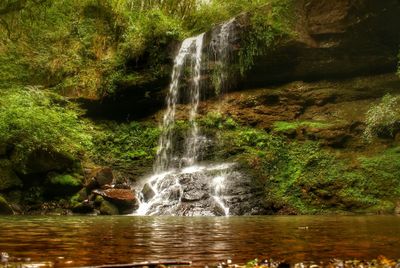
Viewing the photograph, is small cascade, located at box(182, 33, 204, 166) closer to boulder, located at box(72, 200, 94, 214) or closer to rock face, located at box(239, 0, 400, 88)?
rock face, located at box(239, 0, 400, 88)

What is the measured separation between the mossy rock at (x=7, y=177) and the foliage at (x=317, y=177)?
8020mm

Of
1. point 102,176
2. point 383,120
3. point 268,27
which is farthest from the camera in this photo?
point 268,27

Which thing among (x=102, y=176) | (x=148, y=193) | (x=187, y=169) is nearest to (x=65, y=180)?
(x=102, y=176)

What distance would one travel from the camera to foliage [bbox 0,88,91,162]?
13.1m

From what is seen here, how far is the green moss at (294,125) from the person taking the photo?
18228 mm

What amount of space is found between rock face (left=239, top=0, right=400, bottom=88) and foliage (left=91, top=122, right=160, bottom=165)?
19.5 ft

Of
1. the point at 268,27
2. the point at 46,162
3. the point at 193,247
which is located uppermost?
the point at 268,27

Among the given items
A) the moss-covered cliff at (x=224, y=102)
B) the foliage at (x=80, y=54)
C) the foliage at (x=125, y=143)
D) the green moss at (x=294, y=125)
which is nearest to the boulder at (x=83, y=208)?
the moss-covered cliff at (x=224, y=102)

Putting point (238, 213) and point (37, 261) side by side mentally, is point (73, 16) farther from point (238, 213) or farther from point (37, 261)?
point (37, 261)

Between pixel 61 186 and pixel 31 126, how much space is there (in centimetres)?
224

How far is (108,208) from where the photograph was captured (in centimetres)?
1336

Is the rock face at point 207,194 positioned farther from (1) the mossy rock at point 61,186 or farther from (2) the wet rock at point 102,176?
(1) the mossy rock at point 61,186

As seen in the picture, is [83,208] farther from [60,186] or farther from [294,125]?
[294,125]

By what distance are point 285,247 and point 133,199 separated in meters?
9.64
